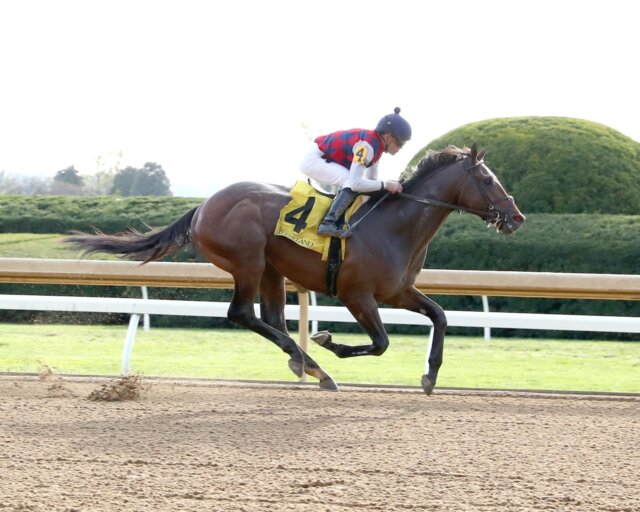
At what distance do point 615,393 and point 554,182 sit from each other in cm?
789

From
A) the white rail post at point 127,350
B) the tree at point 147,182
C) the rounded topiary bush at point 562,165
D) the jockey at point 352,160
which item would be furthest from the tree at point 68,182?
the jockey at point 352,160

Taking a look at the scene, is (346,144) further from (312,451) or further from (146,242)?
(312,451)

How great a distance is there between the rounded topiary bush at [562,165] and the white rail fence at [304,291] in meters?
6.98

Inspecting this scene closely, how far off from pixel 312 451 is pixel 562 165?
1133 cm

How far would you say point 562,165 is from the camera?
15727mm

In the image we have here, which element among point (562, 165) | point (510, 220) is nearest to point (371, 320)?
point (510, 220)

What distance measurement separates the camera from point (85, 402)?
22.7ft

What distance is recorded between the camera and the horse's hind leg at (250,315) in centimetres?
753

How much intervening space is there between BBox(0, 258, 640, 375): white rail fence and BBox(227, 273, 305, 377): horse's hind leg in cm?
82

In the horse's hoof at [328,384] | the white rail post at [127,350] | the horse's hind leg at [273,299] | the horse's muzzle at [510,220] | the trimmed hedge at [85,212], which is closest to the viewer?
the horse's muzzle at [510,220]

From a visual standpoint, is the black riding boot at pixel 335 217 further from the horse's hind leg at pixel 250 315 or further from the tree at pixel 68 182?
the tree at pixel 68 182

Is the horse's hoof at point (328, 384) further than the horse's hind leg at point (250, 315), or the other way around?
the horse's hoof at point (328, 384)

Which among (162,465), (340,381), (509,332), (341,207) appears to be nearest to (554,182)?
(509,332)

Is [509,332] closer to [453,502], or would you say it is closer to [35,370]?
[35,370]
